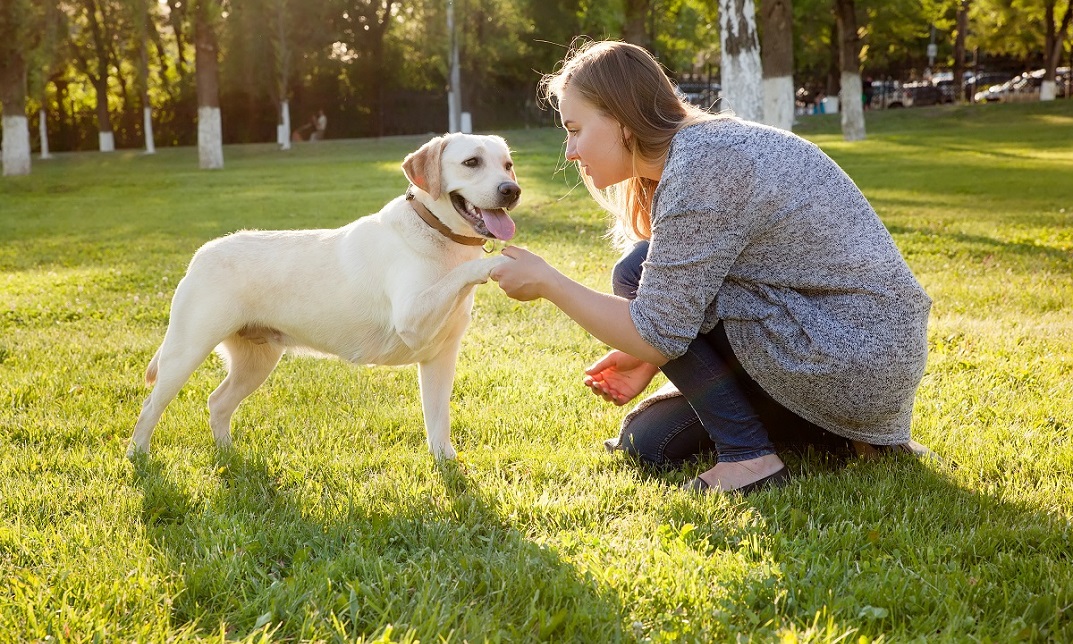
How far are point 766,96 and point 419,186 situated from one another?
18.3 meters

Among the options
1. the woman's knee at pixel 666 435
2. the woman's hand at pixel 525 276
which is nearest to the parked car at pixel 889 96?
the woman's knee at pixel 666 435

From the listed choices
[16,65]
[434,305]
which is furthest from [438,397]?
[16,65]

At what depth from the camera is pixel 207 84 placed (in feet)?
84.3

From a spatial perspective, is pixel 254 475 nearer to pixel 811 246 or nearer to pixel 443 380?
pixel 443 380

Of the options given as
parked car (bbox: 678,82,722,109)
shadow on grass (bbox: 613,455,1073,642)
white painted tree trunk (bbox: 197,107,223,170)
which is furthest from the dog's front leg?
parked car (bbox: 678,82,722,109)

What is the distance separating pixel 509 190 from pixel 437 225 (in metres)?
0.36

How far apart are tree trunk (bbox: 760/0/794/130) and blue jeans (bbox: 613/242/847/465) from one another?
17.0m

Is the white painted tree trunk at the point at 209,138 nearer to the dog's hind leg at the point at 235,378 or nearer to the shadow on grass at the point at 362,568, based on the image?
the dog's hind leg at the point at 235,378

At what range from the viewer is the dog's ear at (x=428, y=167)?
4.09m

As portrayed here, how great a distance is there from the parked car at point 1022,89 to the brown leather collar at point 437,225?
46.1 metres

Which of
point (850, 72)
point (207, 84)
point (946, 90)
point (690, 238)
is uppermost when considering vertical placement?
point (946, 90)

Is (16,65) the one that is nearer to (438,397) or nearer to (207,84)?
(207,84)

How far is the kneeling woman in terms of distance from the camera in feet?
10.9

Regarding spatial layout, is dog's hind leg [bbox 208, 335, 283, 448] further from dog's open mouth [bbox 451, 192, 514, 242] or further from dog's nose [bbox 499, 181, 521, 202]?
dog's nose [bbox 499, 181, 521, 202]
